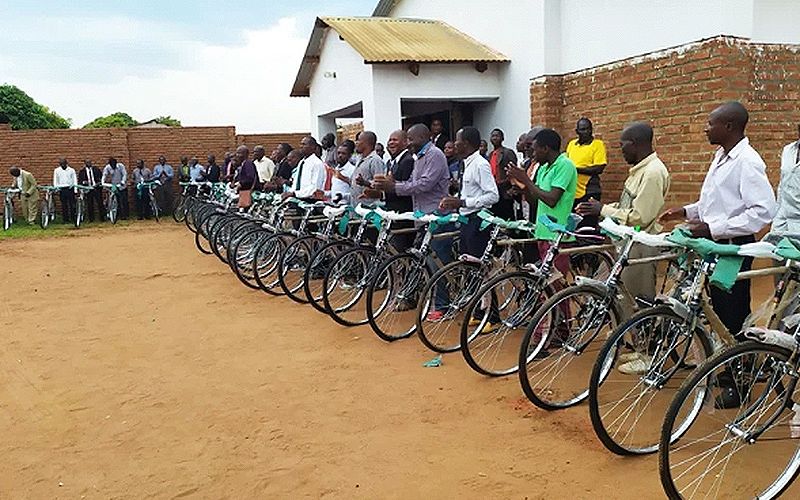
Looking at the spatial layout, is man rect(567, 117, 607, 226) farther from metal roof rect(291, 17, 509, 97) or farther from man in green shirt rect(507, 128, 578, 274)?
metal roof rect(291, 17, 509, 97)

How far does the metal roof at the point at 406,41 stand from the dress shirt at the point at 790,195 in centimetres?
609

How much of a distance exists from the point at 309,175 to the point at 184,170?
42.9 ft

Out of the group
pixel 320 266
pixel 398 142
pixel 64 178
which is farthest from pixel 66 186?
pixel 398 142

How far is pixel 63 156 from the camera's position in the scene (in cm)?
1969

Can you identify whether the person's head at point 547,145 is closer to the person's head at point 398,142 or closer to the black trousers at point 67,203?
the person's head at point 398,142

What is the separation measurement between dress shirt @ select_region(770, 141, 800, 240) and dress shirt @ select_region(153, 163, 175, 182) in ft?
58.5

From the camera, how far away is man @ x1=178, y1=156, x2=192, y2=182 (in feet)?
65.2

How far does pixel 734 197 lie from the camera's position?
3.96 m

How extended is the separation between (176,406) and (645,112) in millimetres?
6017

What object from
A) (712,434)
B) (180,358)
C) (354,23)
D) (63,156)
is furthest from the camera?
(63,156)

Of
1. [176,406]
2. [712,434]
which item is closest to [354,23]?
[176,406]

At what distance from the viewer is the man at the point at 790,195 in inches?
175

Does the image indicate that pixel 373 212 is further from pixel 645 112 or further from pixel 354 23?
pixel 354 23

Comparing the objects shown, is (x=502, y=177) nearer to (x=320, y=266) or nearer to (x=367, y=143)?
(x=367, y=143)
